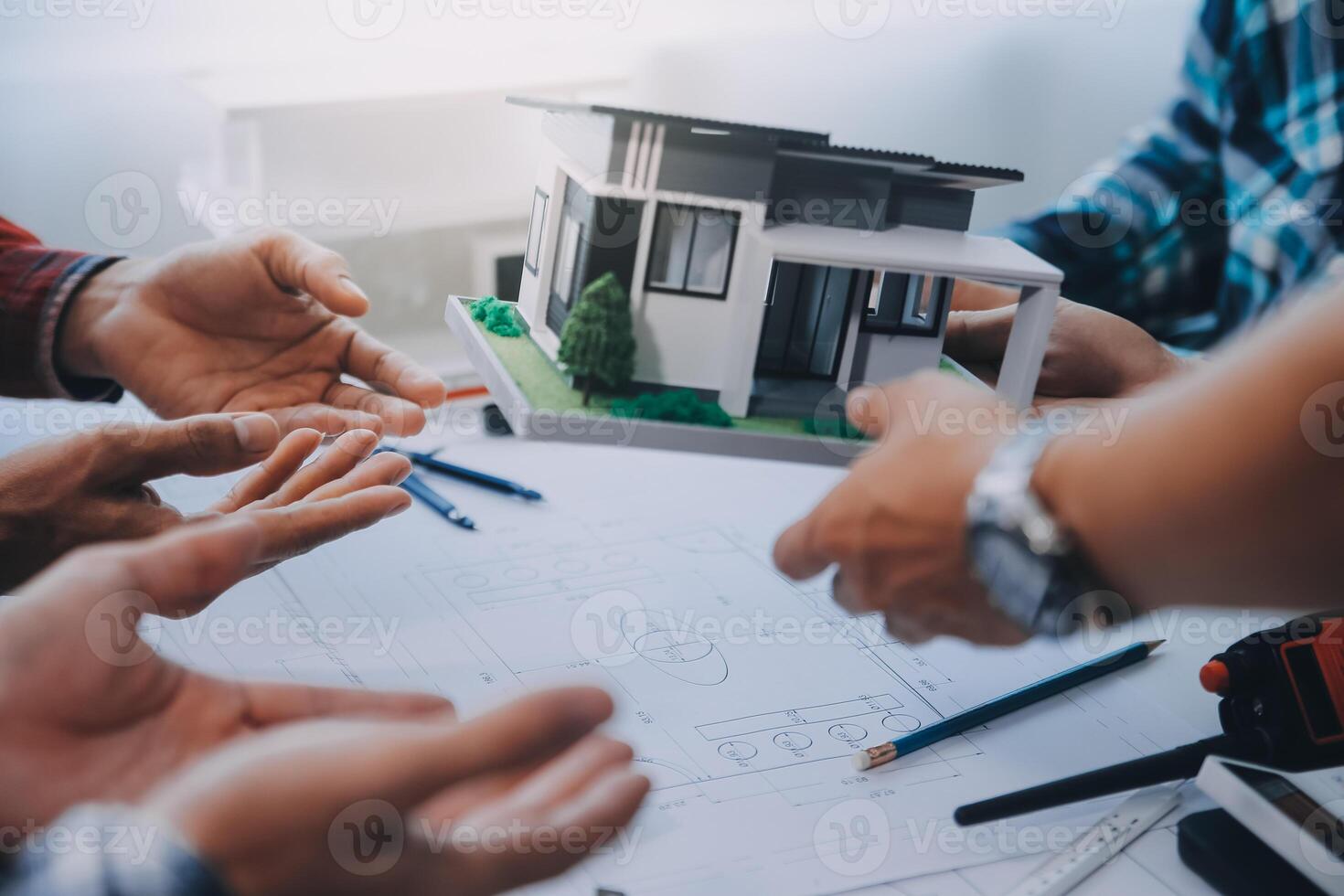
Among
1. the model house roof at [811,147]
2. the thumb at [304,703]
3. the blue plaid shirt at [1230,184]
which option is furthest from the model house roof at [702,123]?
the blue plaid shirt at [1230,184]

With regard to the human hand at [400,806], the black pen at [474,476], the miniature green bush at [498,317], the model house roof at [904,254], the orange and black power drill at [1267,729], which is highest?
the model house roof at [904,254]

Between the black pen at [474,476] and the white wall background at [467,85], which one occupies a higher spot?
the white wall background at [467,85]

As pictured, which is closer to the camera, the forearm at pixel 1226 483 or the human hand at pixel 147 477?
the forearm at pixel 1226 483

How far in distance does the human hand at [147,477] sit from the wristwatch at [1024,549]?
1.44ft

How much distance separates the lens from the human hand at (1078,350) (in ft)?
2.77

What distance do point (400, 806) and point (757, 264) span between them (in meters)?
0.45

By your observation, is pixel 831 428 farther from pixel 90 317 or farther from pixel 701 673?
pixel 90 317

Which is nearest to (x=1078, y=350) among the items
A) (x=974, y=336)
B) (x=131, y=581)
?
(x=974, y=336)

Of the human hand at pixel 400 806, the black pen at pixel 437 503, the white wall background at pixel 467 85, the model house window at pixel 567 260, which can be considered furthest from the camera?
the white wall background at pixel 467 85

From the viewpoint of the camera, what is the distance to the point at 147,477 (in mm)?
830

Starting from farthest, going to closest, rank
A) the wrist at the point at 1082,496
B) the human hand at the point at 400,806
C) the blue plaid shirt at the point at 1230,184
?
the blue plaid shirt at the point at 1230,184 → the wrist at the point at 1082,496 → the human hand at the point at 400,806

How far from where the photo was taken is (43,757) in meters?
0.53

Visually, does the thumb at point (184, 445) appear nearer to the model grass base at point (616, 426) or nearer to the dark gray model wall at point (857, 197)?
the model grass base at point (616, 426)

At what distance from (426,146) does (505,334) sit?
71 cm
